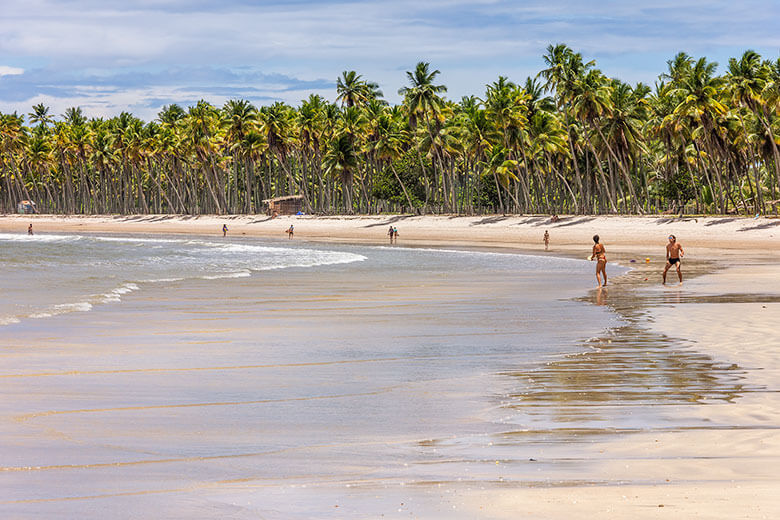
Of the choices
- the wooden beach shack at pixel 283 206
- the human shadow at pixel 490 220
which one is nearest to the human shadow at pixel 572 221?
the human shadow at pixel 490 220

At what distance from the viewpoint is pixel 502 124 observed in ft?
255

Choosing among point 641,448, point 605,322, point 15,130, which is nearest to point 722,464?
point 641,448

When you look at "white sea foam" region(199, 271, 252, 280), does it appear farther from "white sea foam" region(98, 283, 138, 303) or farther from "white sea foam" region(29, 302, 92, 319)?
"white sea foam" region(29, 302, 92, 319)

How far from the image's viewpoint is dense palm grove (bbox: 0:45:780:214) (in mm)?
69938

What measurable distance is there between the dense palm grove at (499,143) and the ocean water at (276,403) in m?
49.7

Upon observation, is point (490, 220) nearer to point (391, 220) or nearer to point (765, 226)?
point (391, 220)

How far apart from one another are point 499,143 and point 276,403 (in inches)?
3056

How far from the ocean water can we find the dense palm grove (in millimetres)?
49700

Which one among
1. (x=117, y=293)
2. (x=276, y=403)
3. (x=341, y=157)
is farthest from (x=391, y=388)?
(x=341, y=157)

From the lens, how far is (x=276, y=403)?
9062 mm

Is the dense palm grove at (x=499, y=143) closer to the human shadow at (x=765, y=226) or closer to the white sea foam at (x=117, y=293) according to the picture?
the human shadow at (x=765, y=226)

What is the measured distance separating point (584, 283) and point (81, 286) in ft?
49.2

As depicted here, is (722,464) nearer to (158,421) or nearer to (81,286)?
(158,421)

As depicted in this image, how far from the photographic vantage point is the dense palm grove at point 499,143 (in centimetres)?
6994
